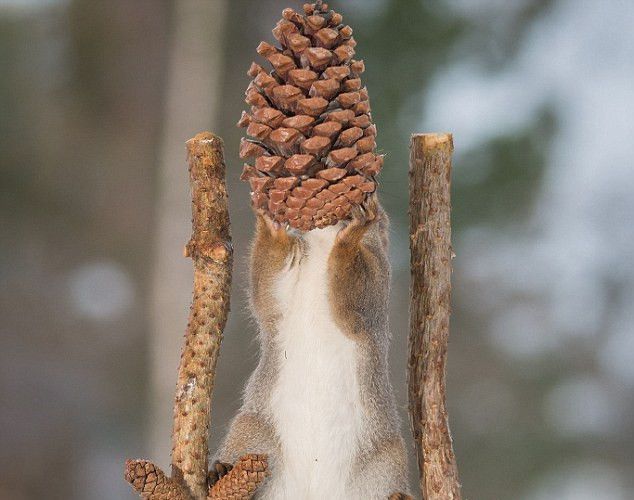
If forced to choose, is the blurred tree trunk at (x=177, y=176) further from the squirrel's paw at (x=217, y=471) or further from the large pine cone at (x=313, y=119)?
the large pine cone at (x=313, y=119)

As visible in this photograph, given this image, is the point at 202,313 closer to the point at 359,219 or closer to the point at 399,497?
the point at 359,219

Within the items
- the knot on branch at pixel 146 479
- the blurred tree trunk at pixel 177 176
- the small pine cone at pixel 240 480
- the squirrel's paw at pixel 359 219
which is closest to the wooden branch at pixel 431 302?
the squirrel's paw at pixel 359 219

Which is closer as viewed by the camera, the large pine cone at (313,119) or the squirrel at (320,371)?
the large pine cone at (313,119)

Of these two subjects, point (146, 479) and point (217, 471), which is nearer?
point (146, 479)

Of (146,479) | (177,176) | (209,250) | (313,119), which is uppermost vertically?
(313,119)

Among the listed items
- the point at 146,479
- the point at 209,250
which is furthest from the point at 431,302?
the point at 146,479

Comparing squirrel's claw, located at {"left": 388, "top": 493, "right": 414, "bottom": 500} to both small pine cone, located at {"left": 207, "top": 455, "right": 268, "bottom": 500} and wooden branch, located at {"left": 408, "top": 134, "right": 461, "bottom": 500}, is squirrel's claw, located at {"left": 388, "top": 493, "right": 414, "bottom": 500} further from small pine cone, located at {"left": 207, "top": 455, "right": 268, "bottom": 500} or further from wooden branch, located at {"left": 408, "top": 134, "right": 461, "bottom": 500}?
small pine cone, located at {"left": 207, "top": 455, "right": 268, "bottom": 500}

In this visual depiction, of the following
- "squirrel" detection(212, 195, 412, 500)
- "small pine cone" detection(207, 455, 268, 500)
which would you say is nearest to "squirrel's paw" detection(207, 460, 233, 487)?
"squirrel" detection(212, 195, 412, 500)
